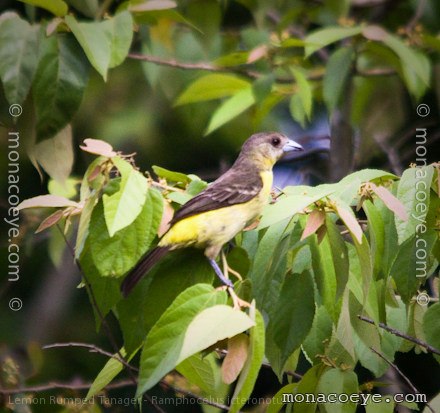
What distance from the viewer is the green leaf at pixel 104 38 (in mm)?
3508

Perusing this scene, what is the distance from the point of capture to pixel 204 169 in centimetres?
726

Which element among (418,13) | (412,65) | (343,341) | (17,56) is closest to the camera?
(343,341)

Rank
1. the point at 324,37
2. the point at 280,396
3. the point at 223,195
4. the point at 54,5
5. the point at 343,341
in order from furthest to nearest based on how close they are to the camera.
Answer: the point at 324,37, the point at 223,195, the point at 54,5, the point at 280,396, the point at 343,341

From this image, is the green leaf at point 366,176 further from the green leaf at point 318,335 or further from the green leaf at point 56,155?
the green leaf at point 56,155

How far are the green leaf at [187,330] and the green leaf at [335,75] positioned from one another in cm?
227

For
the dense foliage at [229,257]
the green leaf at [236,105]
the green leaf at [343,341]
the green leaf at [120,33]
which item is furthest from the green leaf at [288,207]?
the green leaf at [236,105]

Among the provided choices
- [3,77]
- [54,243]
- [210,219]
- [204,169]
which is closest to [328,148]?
[204,169]

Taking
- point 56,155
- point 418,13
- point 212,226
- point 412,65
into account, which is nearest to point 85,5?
point 56,155

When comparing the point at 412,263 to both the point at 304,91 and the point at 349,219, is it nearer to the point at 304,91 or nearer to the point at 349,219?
the point at 349,219

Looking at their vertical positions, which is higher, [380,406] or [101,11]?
[101,11]

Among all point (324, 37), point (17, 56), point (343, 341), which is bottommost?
point (343, 341)

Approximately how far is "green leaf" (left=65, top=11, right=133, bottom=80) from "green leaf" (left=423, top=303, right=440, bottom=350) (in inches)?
54.5

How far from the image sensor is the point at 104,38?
360 centimetres

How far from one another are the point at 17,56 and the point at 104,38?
1.05 ft
